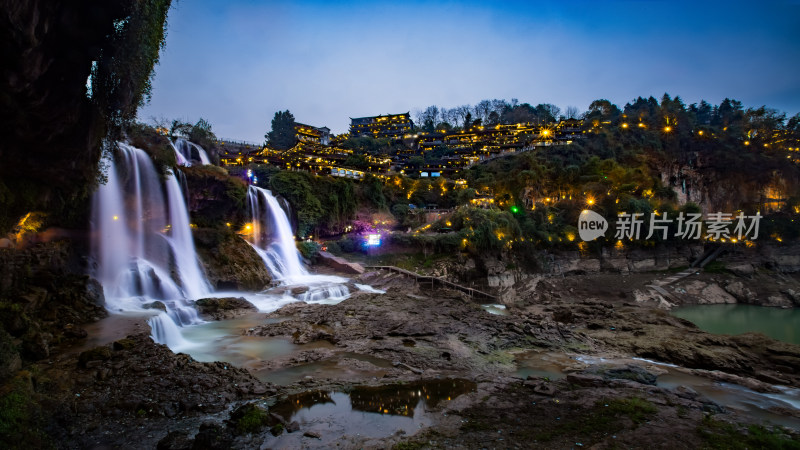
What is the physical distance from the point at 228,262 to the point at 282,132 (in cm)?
5955

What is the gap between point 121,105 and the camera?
10320mm

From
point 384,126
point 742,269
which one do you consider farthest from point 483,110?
point 742,269

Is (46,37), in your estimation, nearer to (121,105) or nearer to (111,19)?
(111,19)

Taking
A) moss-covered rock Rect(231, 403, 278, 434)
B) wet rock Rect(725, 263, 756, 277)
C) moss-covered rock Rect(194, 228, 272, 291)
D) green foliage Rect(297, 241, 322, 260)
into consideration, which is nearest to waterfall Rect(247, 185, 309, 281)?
green foliage Rect(297, 241, 322, 260)

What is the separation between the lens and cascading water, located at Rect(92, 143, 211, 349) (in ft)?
54.3

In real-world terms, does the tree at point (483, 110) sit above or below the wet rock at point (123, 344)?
above

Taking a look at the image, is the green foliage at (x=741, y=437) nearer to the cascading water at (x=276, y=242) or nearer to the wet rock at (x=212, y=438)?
the wet rock at (x=212, y=438)

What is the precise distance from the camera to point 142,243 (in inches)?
787

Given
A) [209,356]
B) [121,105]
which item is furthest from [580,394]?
[121,105]

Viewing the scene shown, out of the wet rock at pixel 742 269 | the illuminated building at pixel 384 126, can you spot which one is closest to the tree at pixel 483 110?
the illuminated building at pixel 384 126

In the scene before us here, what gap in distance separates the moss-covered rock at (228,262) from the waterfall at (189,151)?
42.5ft

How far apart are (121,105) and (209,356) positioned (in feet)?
26.7

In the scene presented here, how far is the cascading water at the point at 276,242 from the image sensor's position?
27.2m

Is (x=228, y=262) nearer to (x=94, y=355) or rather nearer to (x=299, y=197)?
(x=94, y=355)
